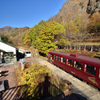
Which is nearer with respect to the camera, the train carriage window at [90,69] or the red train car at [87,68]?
the red train car at [87,68]

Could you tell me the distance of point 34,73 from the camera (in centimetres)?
655

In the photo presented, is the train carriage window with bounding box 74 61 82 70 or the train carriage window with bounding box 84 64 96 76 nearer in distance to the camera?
the train carriage window with bounding box 84 64 96 76

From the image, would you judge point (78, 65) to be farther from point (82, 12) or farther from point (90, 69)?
point (82, 12)

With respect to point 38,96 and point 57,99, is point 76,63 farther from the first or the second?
point 38,96

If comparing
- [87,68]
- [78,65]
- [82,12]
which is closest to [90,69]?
[87,68]

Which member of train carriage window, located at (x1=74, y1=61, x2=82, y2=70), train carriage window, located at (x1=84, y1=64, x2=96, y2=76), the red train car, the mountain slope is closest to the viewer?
the red train car

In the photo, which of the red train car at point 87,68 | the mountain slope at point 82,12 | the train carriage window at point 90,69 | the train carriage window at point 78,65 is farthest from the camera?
the mountain slope at point 82,12

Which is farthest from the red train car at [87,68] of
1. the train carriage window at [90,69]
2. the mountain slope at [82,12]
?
the mountain slope at [82,12]

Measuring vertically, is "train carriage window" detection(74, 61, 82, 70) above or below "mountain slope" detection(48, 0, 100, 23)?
below

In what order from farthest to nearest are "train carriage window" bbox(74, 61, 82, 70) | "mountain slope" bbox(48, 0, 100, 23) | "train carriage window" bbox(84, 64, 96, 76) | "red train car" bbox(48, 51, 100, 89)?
"mountain slope" bbox(48, 0, 100, 23), "train carriage window" bbox(74, 61, 82, 70), "train carriage window" bbox(84, 64, 96, 76), "red train car" bbox(48, 51, 100, 89)

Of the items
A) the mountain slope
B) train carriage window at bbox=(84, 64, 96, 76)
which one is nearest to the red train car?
train carriage window at bbox=(84, 64, 96, 76)

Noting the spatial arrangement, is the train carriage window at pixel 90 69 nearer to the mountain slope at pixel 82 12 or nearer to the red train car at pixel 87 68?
the red train car at pixel 87 68

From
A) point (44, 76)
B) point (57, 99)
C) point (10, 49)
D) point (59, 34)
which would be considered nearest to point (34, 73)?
point (44, 76)

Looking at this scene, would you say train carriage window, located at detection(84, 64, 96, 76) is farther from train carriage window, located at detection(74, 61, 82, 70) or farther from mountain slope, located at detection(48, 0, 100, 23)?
mountain slope, located at detection(48, 0, 100, 23)
